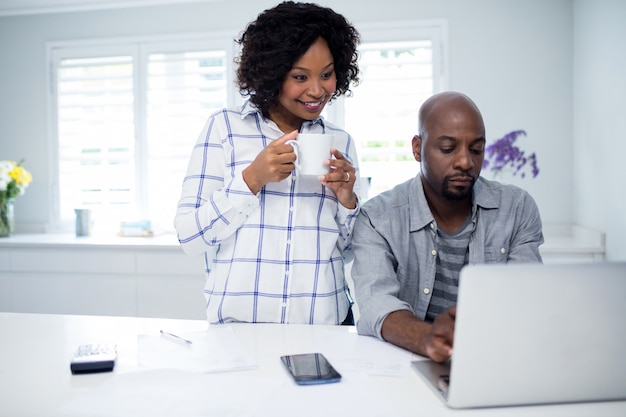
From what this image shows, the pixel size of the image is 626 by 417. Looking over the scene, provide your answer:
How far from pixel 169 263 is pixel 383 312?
2165 millimetres

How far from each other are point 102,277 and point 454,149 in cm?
248

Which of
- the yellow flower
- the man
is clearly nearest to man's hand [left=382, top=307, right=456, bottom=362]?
the man

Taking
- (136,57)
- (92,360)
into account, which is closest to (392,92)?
(136,57)

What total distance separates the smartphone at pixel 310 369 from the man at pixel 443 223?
0.31 m

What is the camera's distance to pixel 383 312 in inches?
45.8

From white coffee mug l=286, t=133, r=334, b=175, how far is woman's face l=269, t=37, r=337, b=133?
0.45ft

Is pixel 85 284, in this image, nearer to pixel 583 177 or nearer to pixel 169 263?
pixel 169 263

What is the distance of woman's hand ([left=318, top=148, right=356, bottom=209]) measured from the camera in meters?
1.22

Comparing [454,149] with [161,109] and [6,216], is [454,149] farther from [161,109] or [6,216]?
[6,216]

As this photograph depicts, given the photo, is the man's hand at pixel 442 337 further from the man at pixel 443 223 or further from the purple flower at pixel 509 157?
the purple flower at pixel 509 157

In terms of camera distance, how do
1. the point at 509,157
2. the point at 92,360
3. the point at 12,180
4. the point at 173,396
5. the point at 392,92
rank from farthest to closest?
the point at 12,180 → the point at 392,92 → the point at 509,157 → the point at 92,360 → the point at 173,396

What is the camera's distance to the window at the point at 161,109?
10.8 ft

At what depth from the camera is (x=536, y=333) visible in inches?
30.2

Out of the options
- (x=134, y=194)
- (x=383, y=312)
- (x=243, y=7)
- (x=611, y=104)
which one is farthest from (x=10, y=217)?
(x=611, y=104)
